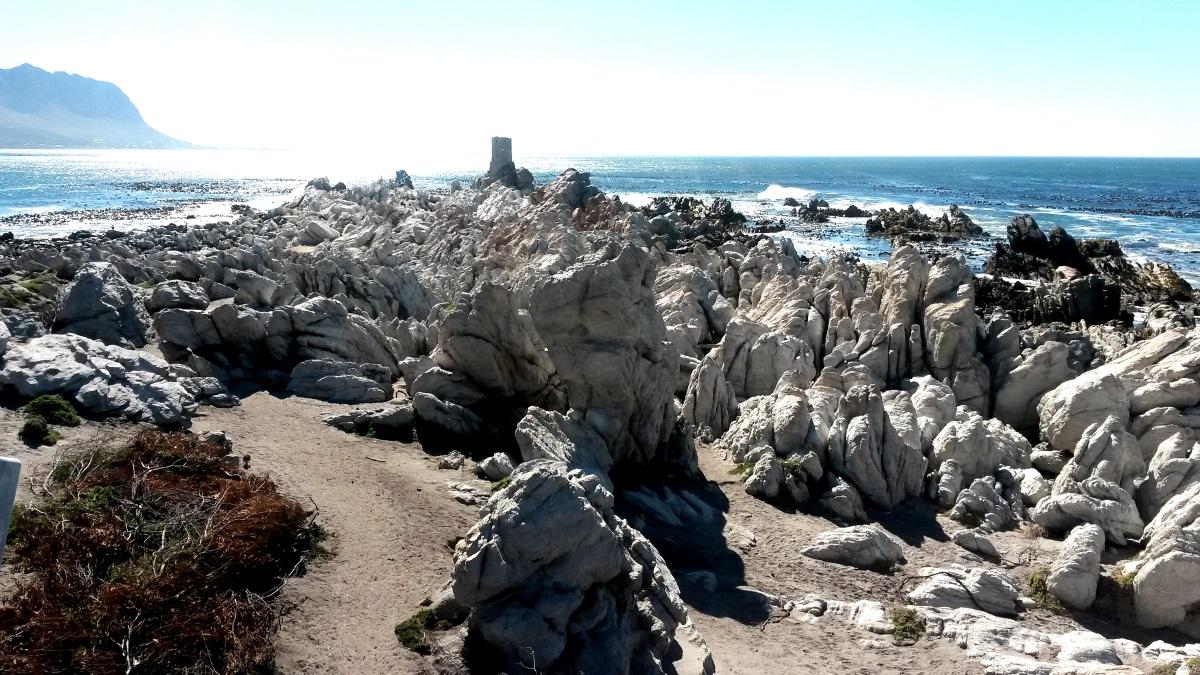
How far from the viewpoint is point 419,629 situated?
12414 mm

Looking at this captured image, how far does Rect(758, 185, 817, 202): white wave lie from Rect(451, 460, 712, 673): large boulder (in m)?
125

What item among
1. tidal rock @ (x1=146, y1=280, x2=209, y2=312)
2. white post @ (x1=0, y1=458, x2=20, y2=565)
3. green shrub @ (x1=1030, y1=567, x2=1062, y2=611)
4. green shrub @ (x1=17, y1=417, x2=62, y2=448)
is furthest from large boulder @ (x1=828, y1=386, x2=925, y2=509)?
tidal rock @ (x1=146, y1=280, x2=209, y2=312)

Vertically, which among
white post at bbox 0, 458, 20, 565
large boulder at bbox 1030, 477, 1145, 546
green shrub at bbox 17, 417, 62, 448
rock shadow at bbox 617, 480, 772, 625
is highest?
white post at bbox 0, 458, 20, 565

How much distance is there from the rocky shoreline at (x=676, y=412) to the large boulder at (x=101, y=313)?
0.32 ft

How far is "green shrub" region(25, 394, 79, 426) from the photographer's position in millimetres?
18469

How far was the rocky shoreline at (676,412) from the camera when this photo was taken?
12.3 meters

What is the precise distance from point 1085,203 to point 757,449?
12016 cm

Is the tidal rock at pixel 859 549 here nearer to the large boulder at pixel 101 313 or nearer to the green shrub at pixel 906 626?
the green shrub at pixel 906 626

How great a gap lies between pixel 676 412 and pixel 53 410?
15.7 metres

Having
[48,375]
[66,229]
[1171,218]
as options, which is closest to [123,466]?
[48,375]

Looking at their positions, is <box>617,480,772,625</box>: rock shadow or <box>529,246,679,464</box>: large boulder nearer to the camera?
<box>617,480,772,625</box>: rock shadow

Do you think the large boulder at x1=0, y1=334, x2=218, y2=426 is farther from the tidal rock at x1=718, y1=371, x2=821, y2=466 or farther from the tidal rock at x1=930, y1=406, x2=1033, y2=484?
the tidal rock at x1=930, y1=406, x2=1033, y2=484

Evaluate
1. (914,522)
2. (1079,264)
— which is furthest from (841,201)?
(914,522)

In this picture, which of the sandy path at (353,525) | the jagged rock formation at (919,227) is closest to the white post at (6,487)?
the sandy path at (353,525)
